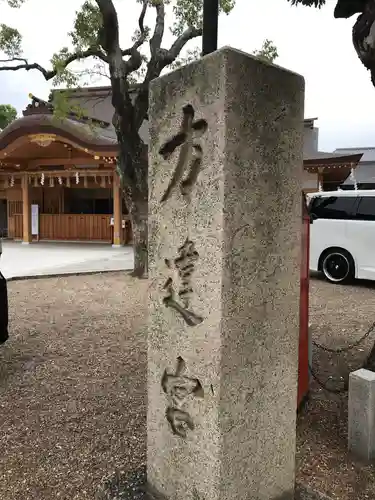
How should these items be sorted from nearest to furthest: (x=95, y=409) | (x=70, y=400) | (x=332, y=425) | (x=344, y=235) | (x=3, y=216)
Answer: (x=332, y=425)
(x=95, y=409)
(x=70, y=400)
(x=344, y=235)
(x=3, y=216)

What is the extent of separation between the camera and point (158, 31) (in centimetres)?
889

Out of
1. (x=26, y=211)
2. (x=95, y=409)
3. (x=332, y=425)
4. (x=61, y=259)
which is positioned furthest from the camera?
(x=26, y=211)

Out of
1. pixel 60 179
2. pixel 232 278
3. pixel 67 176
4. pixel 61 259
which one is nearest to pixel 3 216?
pixel 60 179

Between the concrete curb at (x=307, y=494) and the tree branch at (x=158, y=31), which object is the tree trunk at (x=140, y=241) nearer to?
the tree branch at (x=158, y=31)

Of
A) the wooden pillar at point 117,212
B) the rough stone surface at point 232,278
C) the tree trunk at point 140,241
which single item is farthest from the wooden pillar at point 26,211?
the rough stone surface at point 232,278

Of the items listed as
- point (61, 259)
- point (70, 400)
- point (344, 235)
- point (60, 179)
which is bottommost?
point (70, 400)

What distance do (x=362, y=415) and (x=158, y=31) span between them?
8.50 m

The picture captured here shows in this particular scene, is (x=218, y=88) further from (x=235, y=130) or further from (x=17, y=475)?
(x=17, y=475)

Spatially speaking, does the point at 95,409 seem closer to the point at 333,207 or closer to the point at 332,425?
the point at 332,425

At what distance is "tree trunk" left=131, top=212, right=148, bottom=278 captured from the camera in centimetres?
860

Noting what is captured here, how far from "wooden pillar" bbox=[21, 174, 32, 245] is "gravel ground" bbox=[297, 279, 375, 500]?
12.7 m

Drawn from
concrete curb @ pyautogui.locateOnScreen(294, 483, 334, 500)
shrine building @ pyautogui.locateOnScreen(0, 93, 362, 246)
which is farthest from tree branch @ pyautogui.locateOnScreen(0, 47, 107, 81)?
concrete curb @ pyautogui.locateOnScreen(294, 483, 334, 500)

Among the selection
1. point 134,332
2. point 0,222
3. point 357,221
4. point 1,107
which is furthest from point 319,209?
point 1,107

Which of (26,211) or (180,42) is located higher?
(180,42)
